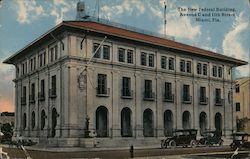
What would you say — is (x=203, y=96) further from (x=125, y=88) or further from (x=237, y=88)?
(x=125, y=88)

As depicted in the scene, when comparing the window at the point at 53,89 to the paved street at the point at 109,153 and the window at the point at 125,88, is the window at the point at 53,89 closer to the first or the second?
the paved street at the point at 109,153

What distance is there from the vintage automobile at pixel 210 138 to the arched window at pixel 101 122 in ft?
9.89

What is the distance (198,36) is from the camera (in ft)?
44.6

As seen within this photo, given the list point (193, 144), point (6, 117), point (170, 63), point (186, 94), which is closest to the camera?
point (6, 117)

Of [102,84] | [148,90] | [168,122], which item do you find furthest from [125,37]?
[168,122]

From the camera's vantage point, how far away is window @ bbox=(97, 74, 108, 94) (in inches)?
525

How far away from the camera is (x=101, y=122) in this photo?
44.3 feet

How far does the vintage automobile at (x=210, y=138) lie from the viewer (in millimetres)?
14347

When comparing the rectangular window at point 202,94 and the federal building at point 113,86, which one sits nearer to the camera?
the federal building at point 113,86

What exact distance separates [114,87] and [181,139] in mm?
2379

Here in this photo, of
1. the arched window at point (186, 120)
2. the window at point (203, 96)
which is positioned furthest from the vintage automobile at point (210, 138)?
the window at point (203, 96)

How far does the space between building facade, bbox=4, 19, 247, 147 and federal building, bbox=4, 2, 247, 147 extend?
3cm

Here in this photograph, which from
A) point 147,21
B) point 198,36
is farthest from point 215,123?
point 147,21

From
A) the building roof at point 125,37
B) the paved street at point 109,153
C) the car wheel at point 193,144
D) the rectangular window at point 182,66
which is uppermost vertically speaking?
the building roof at point 125,37
